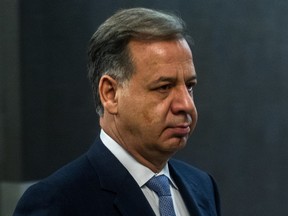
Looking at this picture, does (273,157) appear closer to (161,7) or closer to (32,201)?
(161,7)

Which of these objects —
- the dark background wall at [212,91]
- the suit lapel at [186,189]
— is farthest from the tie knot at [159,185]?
the dark background wall at [212,91]

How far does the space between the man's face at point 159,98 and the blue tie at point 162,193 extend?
131 mm

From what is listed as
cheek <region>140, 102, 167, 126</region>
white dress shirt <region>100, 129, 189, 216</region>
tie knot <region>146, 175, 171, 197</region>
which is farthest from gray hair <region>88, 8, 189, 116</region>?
tie knot <region>146, 175, 171, 197</region>

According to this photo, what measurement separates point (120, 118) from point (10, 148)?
5.77 ft

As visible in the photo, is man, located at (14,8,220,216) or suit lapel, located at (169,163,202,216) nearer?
man, located at (14,8,220,216)

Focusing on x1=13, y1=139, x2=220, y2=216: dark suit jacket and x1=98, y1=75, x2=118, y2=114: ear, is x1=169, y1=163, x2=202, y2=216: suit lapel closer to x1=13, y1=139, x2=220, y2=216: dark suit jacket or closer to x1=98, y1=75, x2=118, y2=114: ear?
x1=13, y1=139, x2=220, y2=216: dark suit jacket

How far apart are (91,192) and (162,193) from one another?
284 mm

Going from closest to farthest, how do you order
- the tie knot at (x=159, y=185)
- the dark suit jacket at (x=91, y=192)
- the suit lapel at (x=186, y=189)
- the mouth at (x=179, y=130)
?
the dark suit jacket at (x=91, y=192) → the mouth at (x=179, y=130) → the tie knot at (x=159, y=185) → the suit lapel at (x=186, y=189)

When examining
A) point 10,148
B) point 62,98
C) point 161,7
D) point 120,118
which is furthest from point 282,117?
point 120,118

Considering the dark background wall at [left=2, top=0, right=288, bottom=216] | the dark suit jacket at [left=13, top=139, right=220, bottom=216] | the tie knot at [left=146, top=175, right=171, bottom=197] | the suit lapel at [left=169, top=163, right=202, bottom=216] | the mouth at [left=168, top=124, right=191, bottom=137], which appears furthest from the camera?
the dark background wall at [left=2, top=0, right=288, bottom=216]

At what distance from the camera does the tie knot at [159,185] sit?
2.58 metres

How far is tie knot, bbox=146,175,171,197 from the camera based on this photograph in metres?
2.58

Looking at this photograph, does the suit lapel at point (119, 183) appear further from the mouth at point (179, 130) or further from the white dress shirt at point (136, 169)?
the mouth at point (179, 130)

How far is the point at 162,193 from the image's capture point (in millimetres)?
2584
